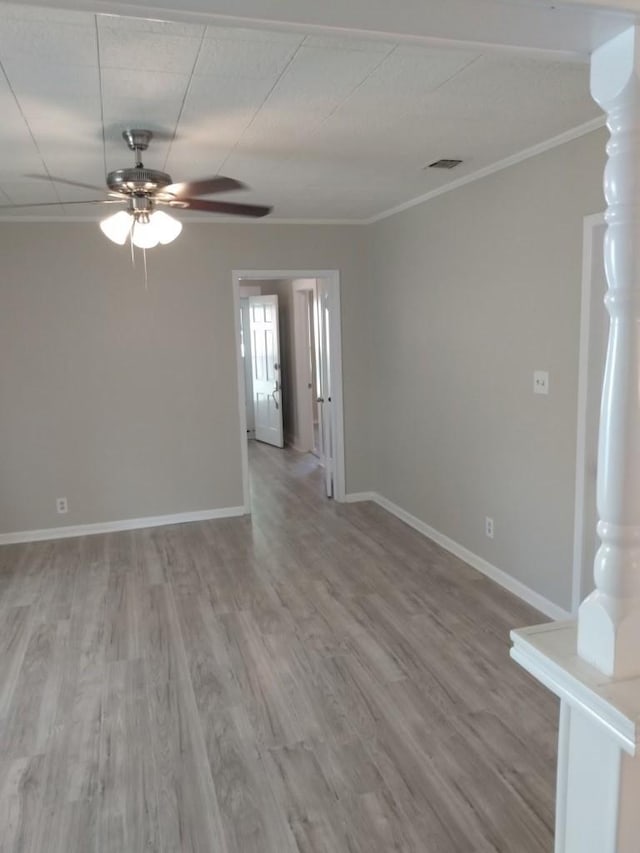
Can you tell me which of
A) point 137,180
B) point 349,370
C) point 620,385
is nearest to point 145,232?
point 137,180

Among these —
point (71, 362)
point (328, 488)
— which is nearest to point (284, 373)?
point (328, 488)

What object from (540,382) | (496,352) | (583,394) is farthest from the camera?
(496,352)

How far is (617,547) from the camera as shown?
1245mm

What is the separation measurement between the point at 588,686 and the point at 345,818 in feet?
3.96

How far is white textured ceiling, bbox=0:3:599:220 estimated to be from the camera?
76.4 inches

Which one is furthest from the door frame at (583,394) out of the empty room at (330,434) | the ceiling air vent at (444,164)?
the ceiling air vent at (444,164)

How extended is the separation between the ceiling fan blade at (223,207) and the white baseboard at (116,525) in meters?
2.96

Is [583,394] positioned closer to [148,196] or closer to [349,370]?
[148,196]

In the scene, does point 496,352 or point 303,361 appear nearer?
point 496,352

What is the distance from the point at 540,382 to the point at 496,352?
45cm

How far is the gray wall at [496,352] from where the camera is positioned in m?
3.17

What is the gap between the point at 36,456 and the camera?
4.88 meters

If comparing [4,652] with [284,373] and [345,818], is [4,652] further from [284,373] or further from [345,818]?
[284,373]

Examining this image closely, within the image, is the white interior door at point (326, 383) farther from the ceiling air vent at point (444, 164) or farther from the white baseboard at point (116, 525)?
the ceiling air vent at point (444, 164)
